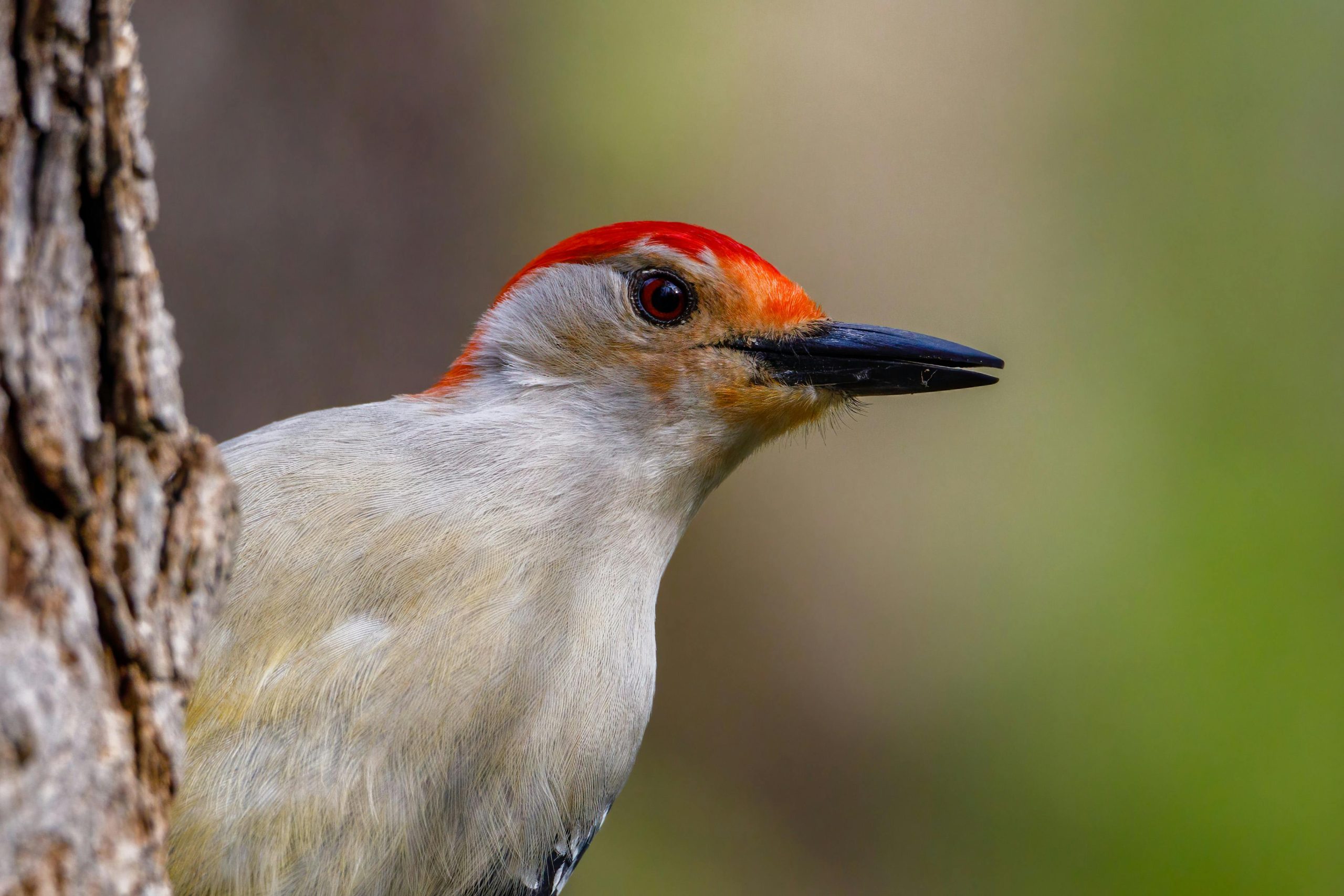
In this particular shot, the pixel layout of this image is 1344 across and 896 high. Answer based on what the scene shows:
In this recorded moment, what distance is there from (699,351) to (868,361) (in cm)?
49

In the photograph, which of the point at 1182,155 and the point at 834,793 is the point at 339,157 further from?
the point at 1182,155

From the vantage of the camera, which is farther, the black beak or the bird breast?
the black beak

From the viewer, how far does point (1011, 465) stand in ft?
25.3

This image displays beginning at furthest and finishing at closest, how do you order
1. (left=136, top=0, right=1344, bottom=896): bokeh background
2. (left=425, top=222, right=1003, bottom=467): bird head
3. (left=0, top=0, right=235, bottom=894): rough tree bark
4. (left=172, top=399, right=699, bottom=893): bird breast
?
(left=136, top=0, right=1344, bottom=896): bokeh background < (left=425, top=222, right=1003, bottom=467): bird head < (left=172, top=399, right=699, bottom=893): bird breast < (left=0, top=0, right=235, bottom=894): rough tree bark

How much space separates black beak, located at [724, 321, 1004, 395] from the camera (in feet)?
9.92

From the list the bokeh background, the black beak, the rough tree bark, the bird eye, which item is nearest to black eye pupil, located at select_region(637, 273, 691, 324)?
the bird eye

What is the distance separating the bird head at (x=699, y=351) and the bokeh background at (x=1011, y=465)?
3.18 meters

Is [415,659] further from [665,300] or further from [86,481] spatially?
[665,300]

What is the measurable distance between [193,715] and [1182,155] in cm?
789

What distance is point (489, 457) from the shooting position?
8.63 feet

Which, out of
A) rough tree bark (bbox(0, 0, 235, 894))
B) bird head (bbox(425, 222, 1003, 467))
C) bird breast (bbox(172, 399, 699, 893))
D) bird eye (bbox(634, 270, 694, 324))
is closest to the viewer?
rough tree bark (bbox(0, 0, 235, 894))

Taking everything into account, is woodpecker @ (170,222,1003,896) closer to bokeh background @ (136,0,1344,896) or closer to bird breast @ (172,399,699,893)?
bird breast @ (172,399,699,893)

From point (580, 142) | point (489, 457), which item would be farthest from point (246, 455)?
point (580, 142)

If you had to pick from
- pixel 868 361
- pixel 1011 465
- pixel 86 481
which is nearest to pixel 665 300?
pixel 868 361
